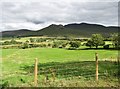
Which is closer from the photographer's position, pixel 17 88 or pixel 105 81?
pixel 17 88

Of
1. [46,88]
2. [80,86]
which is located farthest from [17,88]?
[80,86]

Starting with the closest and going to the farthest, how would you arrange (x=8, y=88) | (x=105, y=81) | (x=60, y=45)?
(x=8, y=88) → (x=105, y=81) → (x=60, y=45)

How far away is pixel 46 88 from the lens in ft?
47.2

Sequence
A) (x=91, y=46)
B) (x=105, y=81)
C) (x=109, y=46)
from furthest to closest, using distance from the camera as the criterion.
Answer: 1. (x=91, y=46)
2. (x=109, y=46)
3. (x=105, y=81)

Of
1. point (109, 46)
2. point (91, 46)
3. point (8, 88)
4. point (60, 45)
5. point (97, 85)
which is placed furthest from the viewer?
point (60, 45)

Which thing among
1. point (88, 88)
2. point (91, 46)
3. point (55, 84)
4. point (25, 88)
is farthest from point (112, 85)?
point (91, 46)

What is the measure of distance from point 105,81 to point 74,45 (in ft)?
310

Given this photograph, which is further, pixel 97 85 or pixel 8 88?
pixel 97 85

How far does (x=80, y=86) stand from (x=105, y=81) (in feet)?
8.67

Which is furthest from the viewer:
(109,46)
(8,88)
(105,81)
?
(109,46)

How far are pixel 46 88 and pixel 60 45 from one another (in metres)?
112

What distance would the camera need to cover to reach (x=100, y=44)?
106 m

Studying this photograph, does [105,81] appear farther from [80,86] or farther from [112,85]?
[80,86]

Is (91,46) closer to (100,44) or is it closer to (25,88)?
(100,44)
